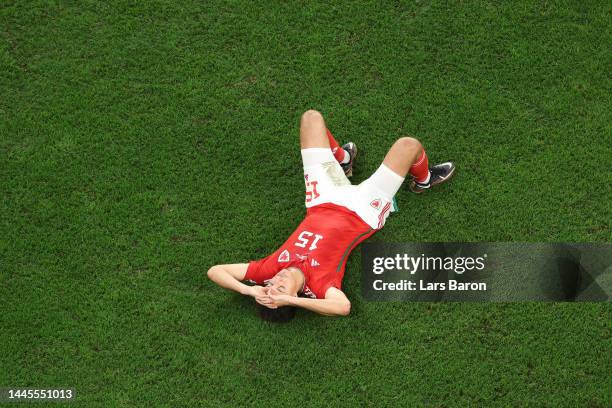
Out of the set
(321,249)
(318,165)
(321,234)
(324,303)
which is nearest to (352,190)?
(318,165)

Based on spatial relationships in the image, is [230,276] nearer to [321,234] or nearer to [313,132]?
[321,234]

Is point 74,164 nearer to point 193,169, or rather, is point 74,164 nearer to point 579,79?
point 193,169

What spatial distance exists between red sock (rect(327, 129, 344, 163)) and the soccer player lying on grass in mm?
77

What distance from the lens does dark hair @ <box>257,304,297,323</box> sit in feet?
15.2

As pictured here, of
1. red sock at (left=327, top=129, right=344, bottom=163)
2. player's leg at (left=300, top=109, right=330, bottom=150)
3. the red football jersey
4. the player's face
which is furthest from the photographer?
red sock at (left=327, top=129, right=344, bottom=163)

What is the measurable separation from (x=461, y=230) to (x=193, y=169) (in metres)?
2.74

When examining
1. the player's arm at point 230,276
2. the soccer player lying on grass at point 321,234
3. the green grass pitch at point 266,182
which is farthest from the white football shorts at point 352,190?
the player's arm at point 230,276

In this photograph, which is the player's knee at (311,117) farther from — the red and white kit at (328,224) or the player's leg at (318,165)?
the red and white kit at (328,224)

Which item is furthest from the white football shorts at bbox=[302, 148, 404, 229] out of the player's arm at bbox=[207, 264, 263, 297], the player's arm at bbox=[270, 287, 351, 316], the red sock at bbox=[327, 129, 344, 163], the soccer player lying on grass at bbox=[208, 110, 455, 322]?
the player's arm at bbox=[207, 264, 263, 297]

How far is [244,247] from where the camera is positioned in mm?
5195

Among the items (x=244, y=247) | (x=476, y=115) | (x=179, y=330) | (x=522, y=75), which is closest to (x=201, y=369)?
(x=179, y=330)

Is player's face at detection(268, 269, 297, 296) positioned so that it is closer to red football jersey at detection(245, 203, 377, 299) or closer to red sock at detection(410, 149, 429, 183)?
red football jersey at detection(245, 203, 377, 299)

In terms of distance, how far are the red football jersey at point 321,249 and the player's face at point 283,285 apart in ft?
0.59

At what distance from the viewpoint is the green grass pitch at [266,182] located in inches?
196
